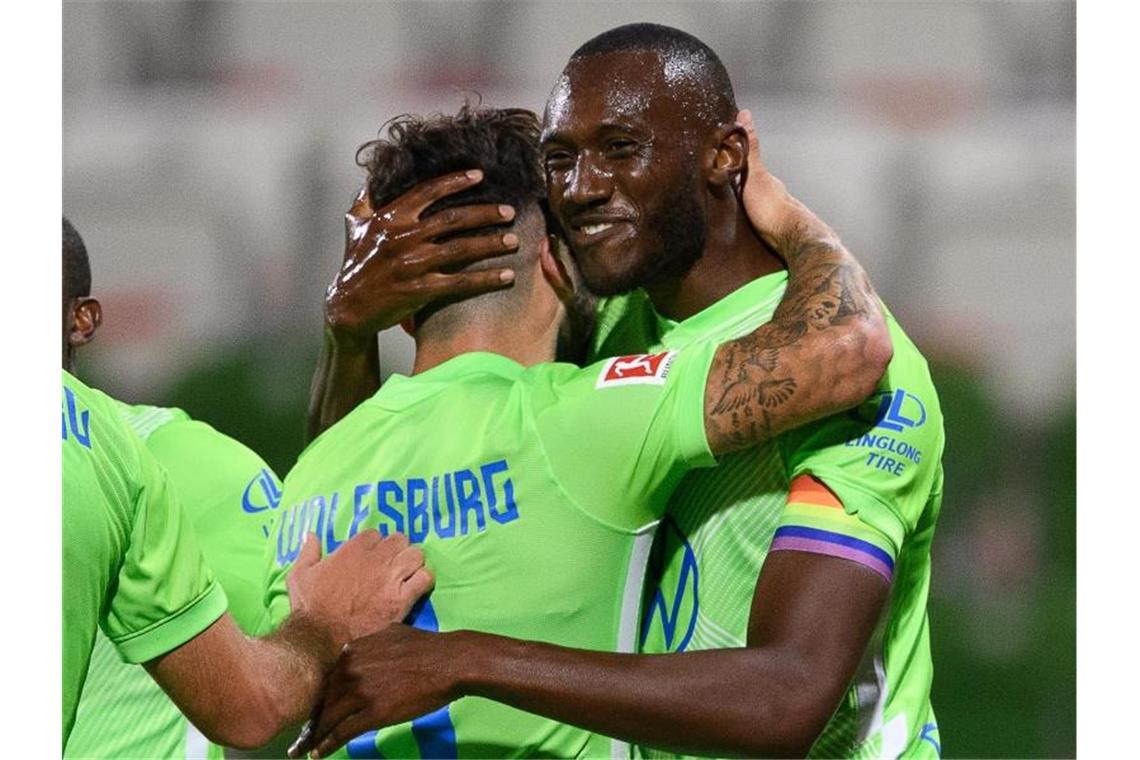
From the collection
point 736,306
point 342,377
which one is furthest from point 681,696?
point 342,377

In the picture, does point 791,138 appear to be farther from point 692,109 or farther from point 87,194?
point 692,109

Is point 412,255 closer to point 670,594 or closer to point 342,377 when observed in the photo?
point 342,377

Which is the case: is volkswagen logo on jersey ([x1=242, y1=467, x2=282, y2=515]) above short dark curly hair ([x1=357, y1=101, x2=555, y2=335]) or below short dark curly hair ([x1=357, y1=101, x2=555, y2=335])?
below

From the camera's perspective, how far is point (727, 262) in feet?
6.67

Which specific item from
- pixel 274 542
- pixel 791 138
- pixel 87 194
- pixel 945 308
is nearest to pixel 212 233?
pixel 87 194

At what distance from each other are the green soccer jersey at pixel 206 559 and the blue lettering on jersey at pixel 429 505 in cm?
72

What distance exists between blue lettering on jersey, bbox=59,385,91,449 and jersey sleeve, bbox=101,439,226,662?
0.21 feet

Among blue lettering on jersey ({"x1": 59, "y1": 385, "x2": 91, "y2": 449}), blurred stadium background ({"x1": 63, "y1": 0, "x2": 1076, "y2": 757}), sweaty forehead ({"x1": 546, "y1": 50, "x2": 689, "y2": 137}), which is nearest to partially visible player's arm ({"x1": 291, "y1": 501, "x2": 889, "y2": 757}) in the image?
blue lettering on jersey ({"x1": 59, "y1": 385, "x2": 91, "y2": 449})

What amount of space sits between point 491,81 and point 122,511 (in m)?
3.70

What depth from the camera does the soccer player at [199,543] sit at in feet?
8.97

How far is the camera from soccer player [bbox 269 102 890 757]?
1759 mm

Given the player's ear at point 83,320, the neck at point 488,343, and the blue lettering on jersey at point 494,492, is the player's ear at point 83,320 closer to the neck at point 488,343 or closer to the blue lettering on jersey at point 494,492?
the neck at point 488,343

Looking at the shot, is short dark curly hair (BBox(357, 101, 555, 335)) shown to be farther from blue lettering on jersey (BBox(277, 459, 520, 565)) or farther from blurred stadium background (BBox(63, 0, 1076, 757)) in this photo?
blurred stadium background (BBox(63, 0, 1076, 757))

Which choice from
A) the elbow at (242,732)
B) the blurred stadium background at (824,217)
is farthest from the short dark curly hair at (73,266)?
the blurred stadium background at (824,217)
